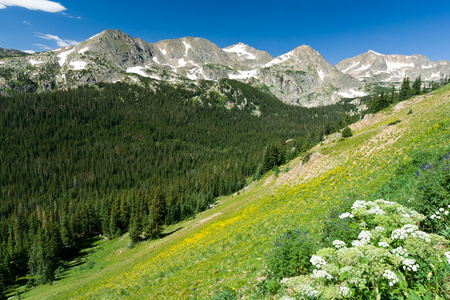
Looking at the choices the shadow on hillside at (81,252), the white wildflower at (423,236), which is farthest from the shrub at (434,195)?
the shadow on hillside at (81,252)

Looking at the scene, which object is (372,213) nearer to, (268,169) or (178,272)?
(178,272)

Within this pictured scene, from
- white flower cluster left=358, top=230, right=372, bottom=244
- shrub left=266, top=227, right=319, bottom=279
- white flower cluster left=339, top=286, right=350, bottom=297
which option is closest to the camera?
white flower cluster left=339, top=286, right=350, bottom=297

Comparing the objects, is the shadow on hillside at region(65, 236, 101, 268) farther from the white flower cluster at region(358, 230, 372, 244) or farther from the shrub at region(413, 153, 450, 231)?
the shrub at region(413, 153, 450, 231)

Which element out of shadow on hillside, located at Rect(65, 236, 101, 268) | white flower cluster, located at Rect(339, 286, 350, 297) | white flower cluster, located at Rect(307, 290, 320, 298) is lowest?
shadow on hillside, located at Rect(65, 236, 101, 268)

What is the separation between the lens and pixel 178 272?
1947 centimetres

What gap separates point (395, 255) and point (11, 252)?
9872cm

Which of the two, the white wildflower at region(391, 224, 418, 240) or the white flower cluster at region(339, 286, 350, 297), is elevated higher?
the white wildflower at region(391, 224, 418, 240)

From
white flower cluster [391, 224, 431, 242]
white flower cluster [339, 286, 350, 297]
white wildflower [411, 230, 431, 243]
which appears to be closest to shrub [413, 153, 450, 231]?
white flower cluster [391, 224, 431, 242]

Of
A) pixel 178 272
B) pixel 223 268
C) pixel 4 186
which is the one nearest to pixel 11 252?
pixel 178 272

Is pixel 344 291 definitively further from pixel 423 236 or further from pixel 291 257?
pixel 291 257

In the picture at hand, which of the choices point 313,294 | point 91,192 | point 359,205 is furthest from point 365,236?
point 91,192

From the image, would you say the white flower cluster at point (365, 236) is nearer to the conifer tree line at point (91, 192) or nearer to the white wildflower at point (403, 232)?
the white wildflower at point (403, 232)

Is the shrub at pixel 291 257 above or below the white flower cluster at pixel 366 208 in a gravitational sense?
below

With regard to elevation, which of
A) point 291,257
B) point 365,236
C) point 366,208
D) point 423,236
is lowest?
point 291,257
